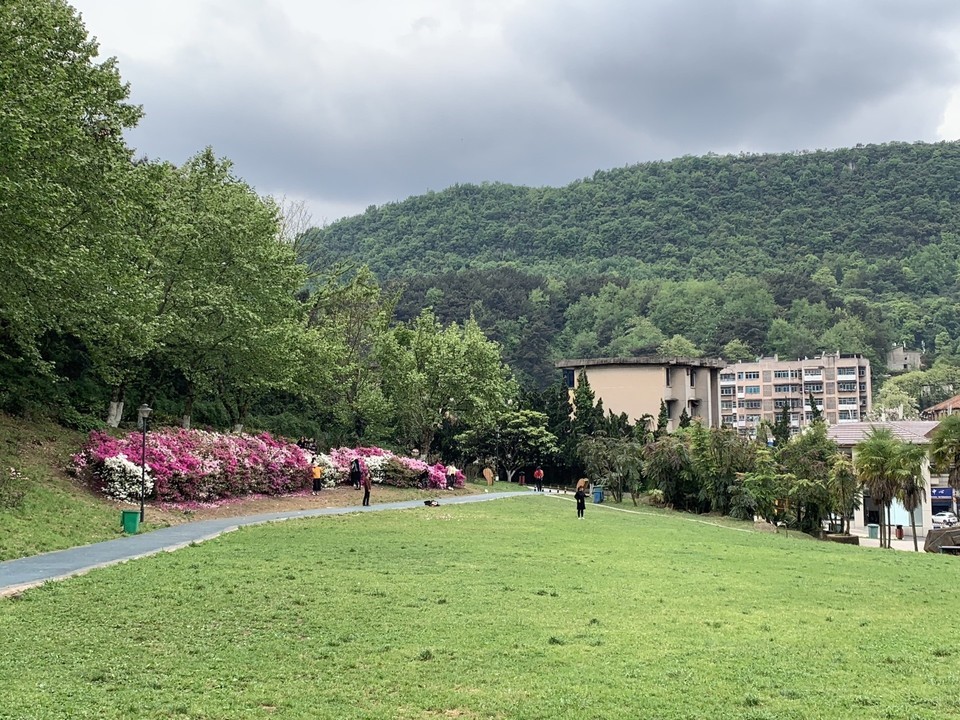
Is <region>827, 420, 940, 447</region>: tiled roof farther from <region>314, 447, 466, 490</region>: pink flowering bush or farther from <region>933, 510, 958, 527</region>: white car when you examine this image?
<region>314, 447, 466, 490</region>: pink flowering bush

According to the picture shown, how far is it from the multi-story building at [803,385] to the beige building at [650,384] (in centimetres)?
5326

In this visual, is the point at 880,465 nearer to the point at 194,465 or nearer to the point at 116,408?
the point at 194,465

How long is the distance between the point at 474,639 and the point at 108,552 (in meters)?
10.5

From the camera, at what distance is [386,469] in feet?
137

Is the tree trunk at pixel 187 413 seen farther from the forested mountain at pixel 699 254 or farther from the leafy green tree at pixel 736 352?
the leafy green tree at pixel 736 352

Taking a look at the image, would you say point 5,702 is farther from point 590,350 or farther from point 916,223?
point 916,223

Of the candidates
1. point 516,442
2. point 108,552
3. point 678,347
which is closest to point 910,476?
point 516,442

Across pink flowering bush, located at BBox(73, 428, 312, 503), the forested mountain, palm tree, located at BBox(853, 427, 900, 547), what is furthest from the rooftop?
pink flowering bush, located at BBox(73, 428, 312, 503)

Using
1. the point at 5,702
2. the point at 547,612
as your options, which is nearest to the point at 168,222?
the point at 547,612

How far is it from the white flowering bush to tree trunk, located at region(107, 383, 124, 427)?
6332 millimetres

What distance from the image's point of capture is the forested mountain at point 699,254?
437 ft

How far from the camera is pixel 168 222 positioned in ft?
106

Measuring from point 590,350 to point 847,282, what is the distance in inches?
2336

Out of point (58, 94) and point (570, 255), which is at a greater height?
point (570, 255)
